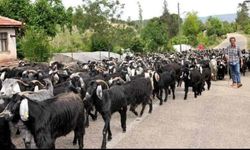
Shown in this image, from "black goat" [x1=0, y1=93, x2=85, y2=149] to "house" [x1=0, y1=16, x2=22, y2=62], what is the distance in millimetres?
20971

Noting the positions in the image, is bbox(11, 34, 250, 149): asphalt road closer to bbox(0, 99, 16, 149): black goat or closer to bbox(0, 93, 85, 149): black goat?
bbox(0, 99, 16, 149): black goat

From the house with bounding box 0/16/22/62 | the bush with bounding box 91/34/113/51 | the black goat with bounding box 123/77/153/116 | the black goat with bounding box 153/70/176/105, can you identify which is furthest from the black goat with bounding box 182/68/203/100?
the bush with bounding box 91/34/113/51

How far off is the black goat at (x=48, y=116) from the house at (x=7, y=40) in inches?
826

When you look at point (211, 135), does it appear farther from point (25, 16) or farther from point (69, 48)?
point (69, 48)

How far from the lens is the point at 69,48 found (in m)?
43.9

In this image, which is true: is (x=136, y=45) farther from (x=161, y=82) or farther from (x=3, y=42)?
(x=161, y=82)

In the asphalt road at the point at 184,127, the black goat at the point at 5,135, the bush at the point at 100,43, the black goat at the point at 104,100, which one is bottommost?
the asphalt road at the point at 184,127

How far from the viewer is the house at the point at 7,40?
1155 inches

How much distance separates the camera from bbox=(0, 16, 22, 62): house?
96.2ft

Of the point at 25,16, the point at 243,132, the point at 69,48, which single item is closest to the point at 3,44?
the point at 25,16

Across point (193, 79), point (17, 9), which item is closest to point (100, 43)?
point (17, 9)

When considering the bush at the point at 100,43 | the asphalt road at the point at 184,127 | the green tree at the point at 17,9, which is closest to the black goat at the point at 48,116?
the asphalt road at the point at 184,127

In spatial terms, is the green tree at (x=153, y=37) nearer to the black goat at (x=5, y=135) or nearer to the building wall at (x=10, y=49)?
the building wall at (x=10, y=49)

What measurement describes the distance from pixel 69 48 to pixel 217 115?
31.4 metres
